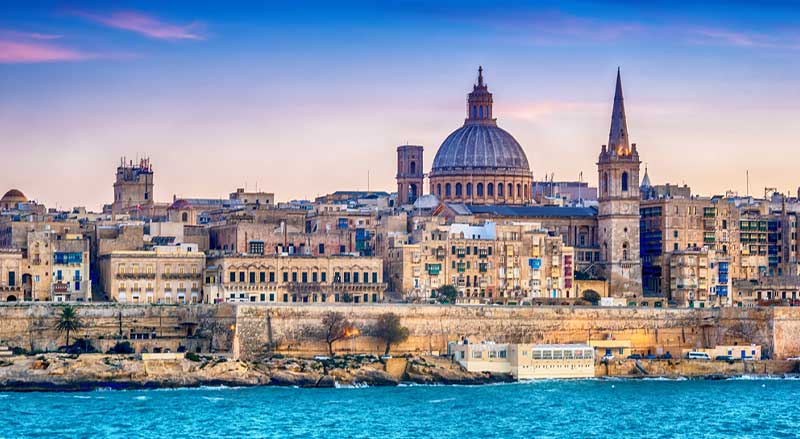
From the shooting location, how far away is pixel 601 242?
105 m

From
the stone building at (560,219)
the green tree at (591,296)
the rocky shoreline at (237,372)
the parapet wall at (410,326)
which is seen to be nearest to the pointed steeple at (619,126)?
the stone building at (560,219)

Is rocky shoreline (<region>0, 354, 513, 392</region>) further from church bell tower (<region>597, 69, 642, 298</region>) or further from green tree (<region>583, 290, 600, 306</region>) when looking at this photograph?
church bell tower (<region>597, 69, 642, 298</region>)

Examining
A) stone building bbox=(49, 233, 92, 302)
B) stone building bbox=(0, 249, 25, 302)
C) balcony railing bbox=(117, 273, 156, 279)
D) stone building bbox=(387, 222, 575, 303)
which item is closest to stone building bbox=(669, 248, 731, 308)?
stone building bbox=(387, 222, 575, 303)

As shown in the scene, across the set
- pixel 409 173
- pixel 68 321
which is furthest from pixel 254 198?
pixel 68 321

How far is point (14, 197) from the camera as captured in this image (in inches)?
4934

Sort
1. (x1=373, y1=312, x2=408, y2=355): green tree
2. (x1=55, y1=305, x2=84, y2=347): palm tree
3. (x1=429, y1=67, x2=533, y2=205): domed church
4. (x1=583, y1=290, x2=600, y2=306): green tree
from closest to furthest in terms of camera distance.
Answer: (x1=55, y1=305, x2=84, y2=347): palm tree
(x1=373, y1=312, x2=408, y2=355): green tree
(x1=583, y1=290, x2=600, y2=306): green tree
(x1=429, y1=67, x2=533, y2=205): domed church

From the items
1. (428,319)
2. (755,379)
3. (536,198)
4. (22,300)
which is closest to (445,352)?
(428,319)

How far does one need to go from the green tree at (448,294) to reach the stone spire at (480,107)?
2300 cm

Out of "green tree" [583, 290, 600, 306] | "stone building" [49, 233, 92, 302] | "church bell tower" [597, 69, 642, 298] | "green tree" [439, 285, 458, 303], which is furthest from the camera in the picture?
"church bell tower" [597, 69, 642, 298]

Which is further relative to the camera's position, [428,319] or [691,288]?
[691,288]

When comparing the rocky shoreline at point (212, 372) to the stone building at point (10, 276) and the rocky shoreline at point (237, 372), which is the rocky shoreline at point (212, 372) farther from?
the stone building at point (10, 276)

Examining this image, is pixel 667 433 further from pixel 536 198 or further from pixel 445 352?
pixel 536 198

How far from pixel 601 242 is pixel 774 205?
15.9m

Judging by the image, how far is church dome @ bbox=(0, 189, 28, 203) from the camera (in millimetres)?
124144
